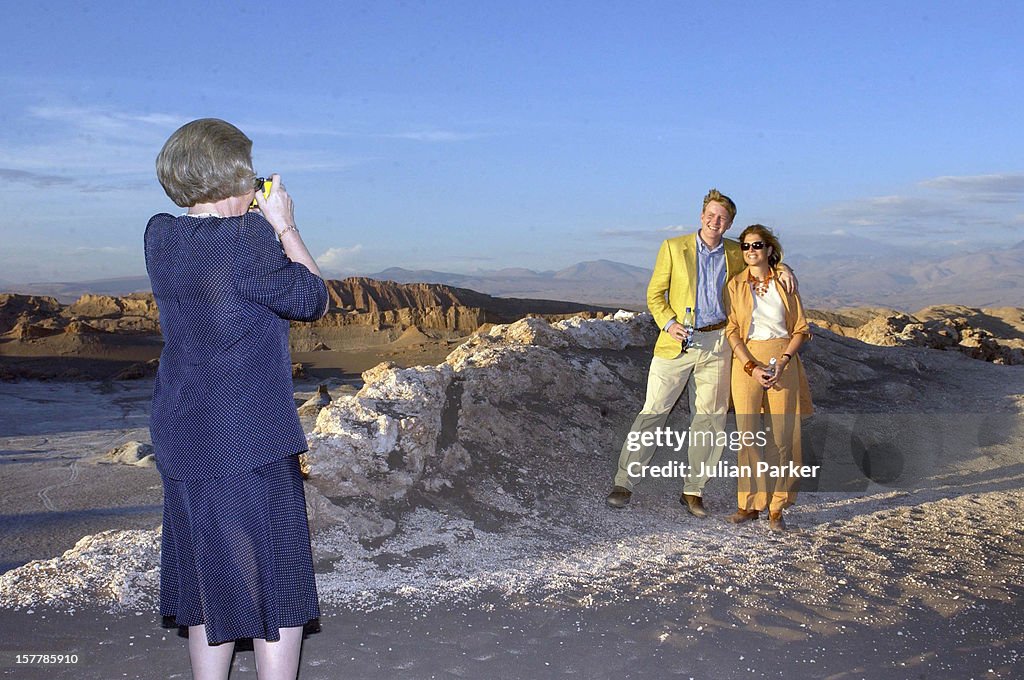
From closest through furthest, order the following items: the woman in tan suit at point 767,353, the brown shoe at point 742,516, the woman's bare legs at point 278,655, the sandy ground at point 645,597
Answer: the woman's bare legs at point 278,655 → the sandy ground at point 645,597 → the woman in tan suit at point 767,353 → the brown shoe at point 742,516

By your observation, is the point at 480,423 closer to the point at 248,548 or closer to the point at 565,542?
the point at 565,542

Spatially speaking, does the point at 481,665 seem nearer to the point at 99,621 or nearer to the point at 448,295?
the point at 99,621

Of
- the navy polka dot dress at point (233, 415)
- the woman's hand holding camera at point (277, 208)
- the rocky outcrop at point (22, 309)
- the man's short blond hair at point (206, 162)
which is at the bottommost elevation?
the rocky outcrop at point (22, 309)

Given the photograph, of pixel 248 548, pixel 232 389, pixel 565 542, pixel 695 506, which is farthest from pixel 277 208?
pixel 695 506

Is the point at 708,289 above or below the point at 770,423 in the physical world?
above

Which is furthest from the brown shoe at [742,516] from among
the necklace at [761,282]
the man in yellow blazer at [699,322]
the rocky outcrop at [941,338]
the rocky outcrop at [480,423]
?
the rocky outcrop at [941,338]

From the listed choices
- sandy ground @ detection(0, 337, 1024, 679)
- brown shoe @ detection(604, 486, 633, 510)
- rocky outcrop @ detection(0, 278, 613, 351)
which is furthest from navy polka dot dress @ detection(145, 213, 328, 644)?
rocky outcrop @ detection(0, 278, 613, 351)

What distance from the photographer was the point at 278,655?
2.31m

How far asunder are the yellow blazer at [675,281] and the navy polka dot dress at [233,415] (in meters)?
2.97

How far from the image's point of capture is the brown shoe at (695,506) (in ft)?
17.0

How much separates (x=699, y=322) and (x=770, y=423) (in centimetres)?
71

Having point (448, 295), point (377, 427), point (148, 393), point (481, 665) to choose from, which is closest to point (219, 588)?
point (481, 665)

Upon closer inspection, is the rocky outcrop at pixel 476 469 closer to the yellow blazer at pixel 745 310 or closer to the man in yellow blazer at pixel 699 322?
the man in yellow blazer at pixel 699 322

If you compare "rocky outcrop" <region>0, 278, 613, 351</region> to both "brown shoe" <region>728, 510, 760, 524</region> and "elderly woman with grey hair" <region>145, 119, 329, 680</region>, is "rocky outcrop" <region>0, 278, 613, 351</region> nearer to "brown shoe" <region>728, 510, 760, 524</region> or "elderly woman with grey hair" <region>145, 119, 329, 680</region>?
"brown shoe" <region>728, 510, 760, 524</region>
